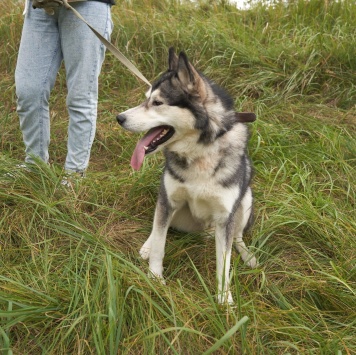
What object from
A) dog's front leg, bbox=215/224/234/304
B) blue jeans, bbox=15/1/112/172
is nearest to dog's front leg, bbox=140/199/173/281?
dog's front leg, bbox=215/224/234/304

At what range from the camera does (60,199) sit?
2.47 meters

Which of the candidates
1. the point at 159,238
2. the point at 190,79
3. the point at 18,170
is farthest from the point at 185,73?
the point at 18,170

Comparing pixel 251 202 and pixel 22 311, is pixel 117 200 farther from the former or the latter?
pixel 22 311

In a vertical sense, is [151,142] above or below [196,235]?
above


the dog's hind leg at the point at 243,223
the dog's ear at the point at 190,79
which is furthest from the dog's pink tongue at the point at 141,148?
the dog's hind leg at the point at 243,223

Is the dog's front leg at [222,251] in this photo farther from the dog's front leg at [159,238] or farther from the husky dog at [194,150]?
the dog's front leg at [159,238]

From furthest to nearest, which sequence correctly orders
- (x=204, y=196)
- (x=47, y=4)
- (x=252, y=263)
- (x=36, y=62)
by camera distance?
(x=36, y=62)
(x=47, y=4)
(x=252, y=263)
(x=204, y=196)

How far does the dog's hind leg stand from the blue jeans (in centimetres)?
115

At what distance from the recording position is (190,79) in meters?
2.09

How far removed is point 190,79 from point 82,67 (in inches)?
34.8

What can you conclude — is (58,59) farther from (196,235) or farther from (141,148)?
(196,235)

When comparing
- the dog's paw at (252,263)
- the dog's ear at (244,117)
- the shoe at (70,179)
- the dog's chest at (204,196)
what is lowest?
the dog's paw at (252,263)

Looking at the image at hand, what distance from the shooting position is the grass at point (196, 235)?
176 centimetres

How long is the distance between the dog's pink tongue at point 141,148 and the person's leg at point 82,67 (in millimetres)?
765
